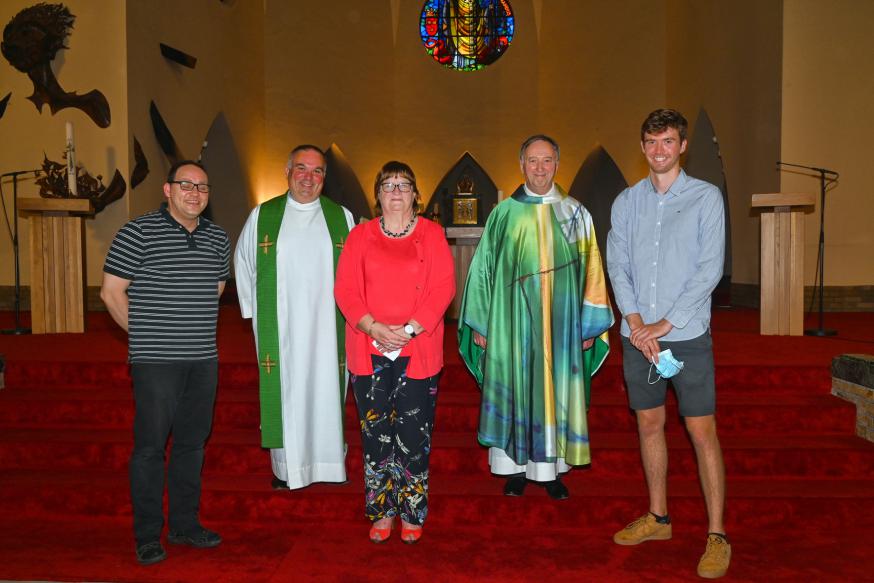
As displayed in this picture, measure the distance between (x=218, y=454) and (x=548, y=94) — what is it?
11001mm

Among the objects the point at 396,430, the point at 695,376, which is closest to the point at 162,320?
the point at 396,430

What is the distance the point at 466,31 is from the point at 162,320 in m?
12.0

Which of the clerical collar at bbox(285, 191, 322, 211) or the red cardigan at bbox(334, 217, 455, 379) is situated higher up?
the clerical collar at bbox(285, 191, 322, 211)

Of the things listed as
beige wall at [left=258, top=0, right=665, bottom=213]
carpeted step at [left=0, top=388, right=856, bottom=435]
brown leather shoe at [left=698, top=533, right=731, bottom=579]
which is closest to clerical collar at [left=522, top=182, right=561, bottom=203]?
carpeted step at [left=0, top=388, right=856, bottom=435]

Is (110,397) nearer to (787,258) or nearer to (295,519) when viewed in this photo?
(295,519)

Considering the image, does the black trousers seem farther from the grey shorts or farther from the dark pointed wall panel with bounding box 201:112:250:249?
the dark pointed wall panel with bounding box 201:112:250:249

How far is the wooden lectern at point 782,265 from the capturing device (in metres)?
5.66

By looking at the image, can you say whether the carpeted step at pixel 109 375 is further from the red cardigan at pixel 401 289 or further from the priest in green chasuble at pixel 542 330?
the red cardigan at pixel 401 289

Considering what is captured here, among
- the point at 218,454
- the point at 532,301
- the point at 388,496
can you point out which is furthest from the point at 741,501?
the point at 218,454

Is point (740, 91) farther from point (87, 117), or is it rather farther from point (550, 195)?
point (87, 117)

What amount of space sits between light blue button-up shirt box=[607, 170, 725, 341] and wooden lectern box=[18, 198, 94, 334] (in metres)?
5.20

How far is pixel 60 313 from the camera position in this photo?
20.3 feet

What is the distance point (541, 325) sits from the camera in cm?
324

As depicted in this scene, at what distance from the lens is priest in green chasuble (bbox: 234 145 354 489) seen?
3.38m
